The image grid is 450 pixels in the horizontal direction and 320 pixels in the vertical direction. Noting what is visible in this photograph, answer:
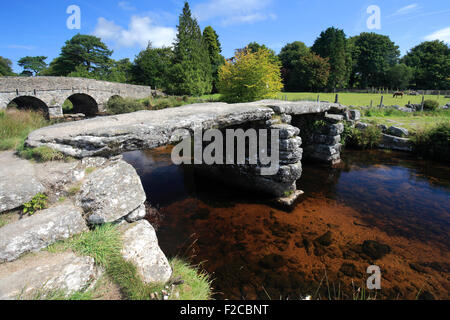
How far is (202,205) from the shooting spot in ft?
21.5

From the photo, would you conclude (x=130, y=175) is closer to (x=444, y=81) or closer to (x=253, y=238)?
(x=253, y=238)

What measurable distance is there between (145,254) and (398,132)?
1430 cm

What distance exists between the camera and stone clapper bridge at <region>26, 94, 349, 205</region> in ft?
12.0

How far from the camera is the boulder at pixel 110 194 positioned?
2.94m

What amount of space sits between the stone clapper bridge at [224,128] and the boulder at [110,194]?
513mm

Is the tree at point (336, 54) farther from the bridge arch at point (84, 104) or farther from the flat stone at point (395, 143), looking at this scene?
the bridge arch at point (84, 104)

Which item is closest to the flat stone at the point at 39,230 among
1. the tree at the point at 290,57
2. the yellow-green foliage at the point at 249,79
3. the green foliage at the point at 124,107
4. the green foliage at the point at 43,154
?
the green foliage at the point at 43,154

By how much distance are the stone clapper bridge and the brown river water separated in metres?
0.67

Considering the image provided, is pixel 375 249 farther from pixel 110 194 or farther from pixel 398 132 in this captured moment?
pixel 398 132

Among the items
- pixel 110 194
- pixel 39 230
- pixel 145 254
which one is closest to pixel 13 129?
pixel 110 194

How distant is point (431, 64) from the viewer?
4156cm

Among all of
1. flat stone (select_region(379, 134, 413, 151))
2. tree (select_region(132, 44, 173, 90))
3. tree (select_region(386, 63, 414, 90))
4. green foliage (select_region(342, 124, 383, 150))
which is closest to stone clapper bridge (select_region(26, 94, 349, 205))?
green foliage (select_region(342, 124, 383, 150))

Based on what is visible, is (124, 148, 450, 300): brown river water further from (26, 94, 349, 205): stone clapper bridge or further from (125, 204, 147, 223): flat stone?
(125, 204, 147, 223): flat stone
